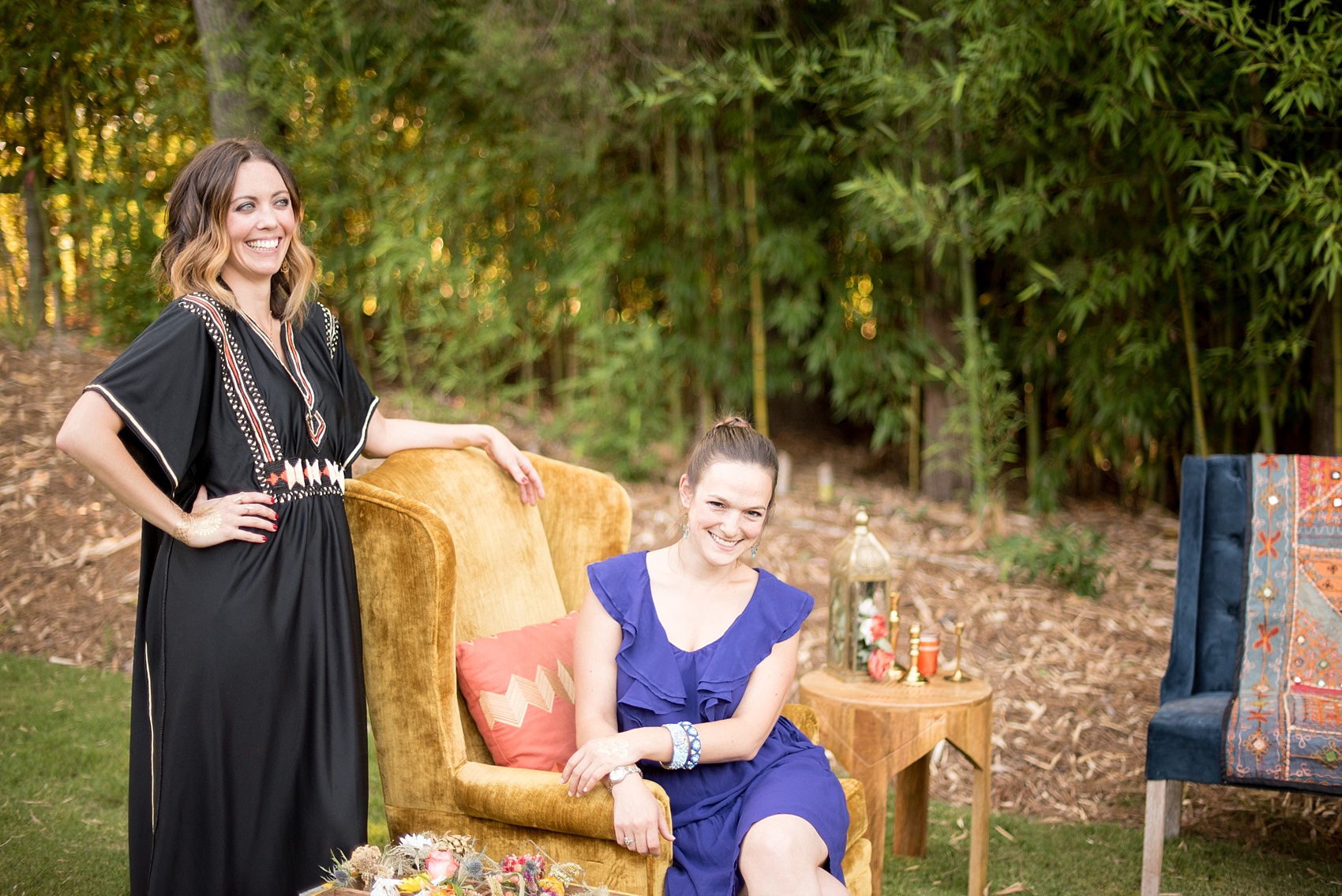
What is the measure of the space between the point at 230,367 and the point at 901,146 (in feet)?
11.7

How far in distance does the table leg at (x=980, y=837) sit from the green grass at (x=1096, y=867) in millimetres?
190

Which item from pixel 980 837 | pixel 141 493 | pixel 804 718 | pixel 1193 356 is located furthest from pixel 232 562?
pixel 1193 356

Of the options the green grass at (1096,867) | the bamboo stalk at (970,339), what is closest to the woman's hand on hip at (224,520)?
the green grass at (1096,867)

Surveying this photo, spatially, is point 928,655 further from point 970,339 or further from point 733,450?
point 970,339

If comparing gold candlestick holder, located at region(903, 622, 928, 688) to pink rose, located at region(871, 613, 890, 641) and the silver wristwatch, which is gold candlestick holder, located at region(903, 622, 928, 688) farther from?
the silver wristwatch

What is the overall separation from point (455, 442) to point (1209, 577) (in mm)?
1994

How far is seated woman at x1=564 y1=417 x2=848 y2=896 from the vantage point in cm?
180

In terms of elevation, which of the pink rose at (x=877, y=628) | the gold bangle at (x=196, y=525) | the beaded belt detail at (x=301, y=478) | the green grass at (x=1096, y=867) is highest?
the beaded belt detail at (x=301, y=478)

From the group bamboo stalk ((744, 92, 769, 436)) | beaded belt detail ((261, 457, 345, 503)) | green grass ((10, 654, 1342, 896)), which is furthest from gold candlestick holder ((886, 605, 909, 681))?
bamboo stalk ((744, 92, 769, 436))

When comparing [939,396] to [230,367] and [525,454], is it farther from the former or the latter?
[230,367]

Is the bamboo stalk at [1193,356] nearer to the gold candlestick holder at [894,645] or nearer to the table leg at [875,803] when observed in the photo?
the gold candlestick holder at [894,645]

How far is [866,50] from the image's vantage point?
13.7 feet

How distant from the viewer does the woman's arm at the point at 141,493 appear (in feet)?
5.59

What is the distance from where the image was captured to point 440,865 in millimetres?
1491
